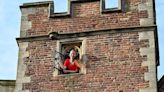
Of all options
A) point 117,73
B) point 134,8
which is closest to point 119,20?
point 134,8

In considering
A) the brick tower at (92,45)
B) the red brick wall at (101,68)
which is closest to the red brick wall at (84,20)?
the brick tower at (92,45)

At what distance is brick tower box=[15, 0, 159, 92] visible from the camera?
42.1 feet

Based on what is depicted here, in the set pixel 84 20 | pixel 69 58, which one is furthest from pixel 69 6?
pixel 69 58

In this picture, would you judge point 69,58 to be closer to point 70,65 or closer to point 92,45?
point 70,65

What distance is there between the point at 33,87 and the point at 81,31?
1.59 metres

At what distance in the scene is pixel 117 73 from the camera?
42.3ft

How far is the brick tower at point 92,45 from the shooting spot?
1284 cm

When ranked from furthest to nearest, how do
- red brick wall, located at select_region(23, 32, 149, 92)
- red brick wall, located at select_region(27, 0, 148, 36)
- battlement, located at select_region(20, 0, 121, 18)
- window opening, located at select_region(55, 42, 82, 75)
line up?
battlement, located at select_region(20, 0, 121, 18) < red brick wall, located at select_region(27, 0, 148, 36) < window opening, located at select_region(55, 42, 82, 75) < red brick wall, located at select_region(23, 32, 149, 92)

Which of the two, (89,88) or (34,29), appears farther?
(34,29)

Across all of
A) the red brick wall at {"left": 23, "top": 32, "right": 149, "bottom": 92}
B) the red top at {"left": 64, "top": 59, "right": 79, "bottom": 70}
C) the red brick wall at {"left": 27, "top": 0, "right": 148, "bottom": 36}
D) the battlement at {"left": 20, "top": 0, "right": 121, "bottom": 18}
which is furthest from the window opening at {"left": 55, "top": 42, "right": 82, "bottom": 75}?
the battlement at {"left": 20, "top": 0, "right": 121, "bottom": 18}

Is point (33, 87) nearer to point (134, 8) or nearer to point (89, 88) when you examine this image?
point (89, 88)

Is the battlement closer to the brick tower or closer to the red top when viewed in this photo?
the brick tower

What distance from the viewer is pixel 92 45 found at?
1338cm

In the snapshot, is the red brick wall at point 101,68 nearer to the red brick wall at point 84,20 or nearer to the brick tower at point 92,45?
the brick tower at point 92,45
